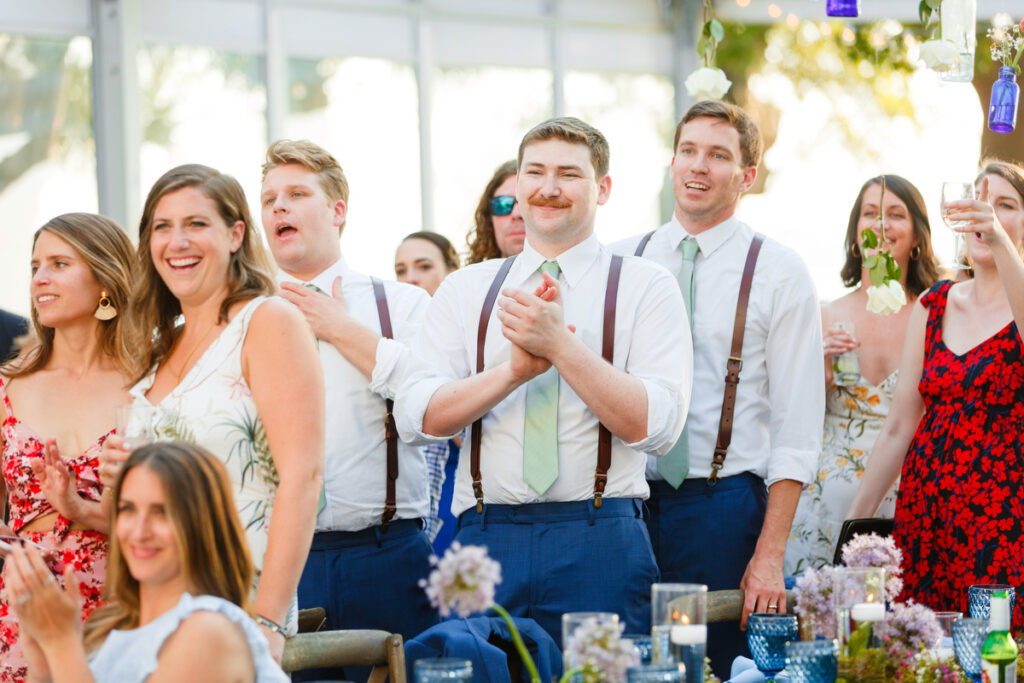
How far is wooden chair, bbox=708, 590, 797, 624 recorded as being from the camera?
3135 millimetres

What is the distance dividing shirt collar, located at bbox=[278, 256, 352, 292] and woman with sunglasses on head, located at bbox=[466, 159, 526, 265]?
770mm

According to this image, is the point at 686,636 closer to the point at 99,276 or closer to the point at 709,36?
the point at 99,276

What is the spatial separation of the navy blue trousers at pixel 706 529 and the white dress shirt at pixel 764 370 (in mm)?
60

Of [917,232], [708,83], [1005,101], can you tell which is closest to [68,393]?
[708,83]

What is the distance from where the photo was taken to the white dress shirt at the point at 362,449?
344 cm

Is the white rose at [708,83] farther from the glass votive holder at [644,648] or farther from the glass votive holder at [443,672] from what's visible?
the glass votive holder at [443,672]

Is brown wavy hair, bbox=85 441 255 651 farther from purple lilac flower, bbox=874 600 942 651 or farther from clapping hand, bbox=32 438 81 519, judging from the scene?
purple lilac flower, bbox=874 600 942 651

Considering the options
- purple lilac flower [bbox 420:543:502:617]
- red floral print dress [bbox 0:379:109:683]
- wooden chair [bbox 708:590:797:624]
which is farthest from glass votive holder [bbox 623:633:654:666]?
red floral print dress [bbox 0:379:109:683]

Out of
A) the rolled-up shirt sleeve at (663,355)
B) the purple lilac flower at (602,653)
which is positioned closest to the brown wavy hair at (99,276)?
the rolled-up shirt sleeve at (663,355)

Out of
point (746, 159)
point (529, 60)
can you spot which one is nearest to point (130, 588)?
point (746, 159)

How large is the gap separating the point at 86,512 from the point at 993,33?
276 centimetres

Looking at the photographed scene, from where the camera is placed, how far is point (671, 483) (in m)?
3.48

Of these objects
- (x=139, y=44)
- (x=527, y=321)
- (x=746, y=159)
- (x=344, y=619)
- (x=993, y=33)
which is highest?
(x=139, y=44)

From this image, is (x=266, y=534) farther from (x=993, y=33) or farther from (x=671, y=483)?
→ (x=993, y=33)
